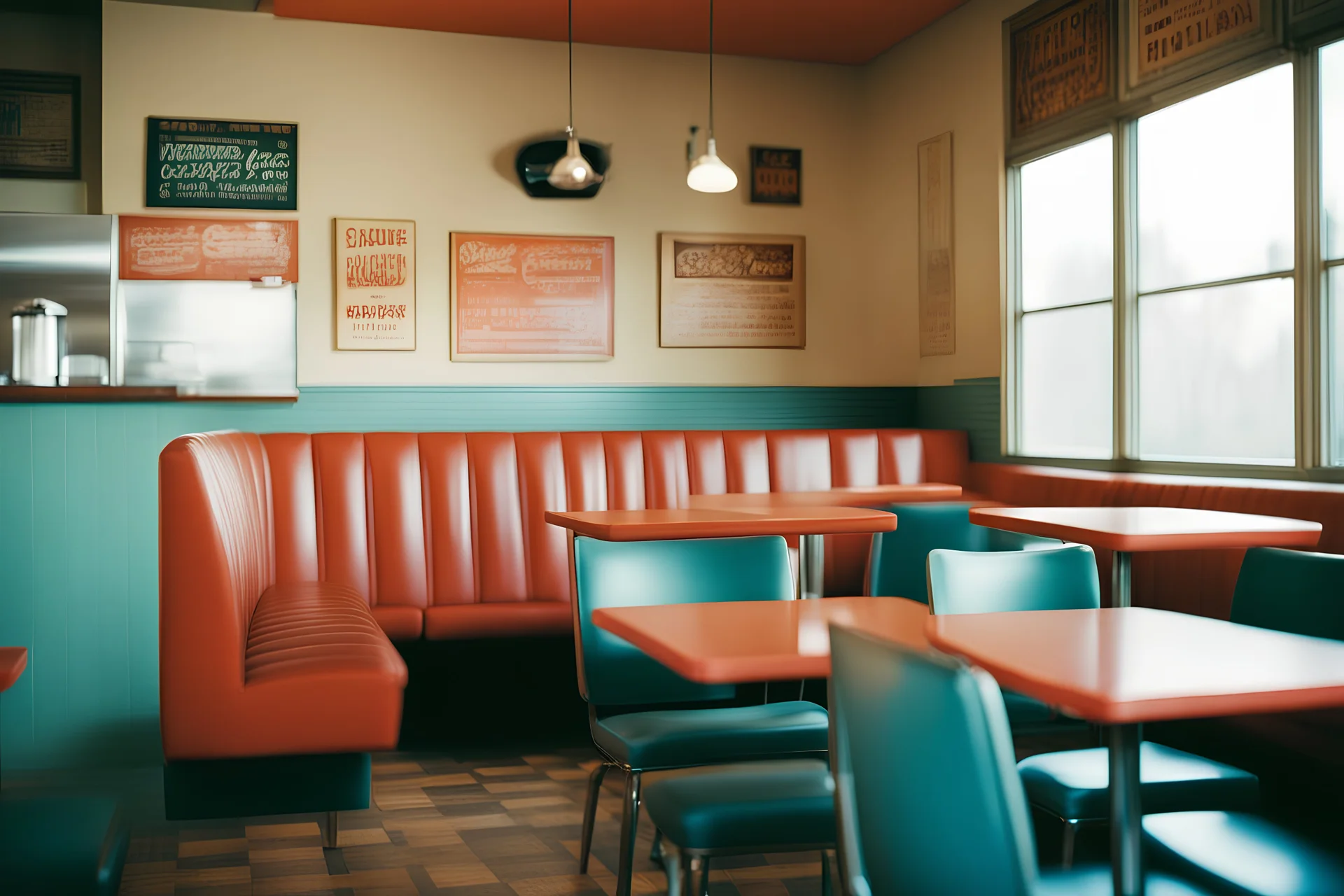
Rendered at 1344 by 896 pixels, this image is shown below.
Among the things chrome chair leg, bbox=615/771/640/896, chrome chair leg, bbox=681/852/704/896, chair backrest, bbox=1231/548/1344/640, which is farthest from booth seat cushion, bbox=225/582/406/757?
chair backrest, bbox=1231/548/1344/640

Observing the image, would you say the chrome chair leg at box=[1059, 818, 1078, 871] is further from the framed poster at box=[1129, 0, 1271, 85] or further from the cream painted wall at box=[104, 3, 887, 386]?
the cream painted wall at box=[104, 3, 887, 386]

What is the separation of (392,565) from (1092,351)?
3.08 m

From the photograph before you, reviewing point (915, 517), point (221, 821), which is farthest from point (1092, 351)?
point (221, 821)

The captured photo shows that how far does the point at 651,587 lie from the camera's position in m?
2.67

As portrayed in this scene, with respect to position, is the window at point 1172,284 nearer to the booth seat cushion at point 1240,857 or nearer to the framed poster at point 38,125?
the booth seat cushion at point 1240,857

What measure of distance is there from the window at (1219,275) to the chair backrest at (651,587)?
2.16 m

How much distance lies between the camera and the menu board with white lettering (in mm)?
3896

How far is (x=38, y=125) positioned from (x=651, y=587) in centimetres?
554

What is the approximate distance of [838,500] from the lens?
4.39 meters

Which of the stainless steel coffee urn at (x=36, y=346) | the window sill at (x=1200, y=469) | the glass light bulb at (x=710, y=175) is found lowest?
the window sill at (x=1200, y=469)

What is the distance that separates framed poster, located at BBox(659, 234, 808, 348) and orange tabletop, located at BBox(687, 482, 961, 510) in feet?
5.83

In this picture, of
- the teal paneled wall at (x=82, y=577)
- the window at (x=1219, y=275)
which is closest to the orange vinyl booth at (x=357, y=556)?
the teal paneled wall at (x=82, y=577)

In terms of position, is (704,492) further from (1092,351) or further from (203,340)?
(203,340)

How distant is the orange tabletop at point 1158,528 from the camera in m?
2.80
